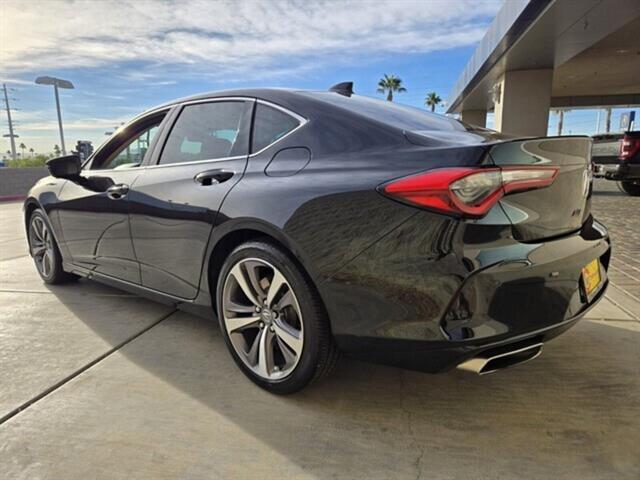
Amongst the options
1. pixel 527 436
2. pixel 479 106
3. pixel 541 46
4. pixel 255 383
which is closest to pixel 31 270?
pixel 255 383

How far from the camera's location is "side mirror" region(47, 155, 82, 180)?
3.54m

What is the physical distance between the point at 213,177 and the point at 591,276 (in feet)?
6.36

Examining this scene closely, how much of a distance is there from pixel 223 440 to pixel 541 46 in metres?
12.8

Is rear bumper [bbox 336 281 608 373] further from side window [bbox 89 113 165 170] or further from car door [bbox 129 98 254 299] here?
side window [bbox 89 113 165 170]

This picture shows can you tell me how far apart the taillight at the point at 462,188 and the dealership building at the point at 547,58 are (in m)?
8.62

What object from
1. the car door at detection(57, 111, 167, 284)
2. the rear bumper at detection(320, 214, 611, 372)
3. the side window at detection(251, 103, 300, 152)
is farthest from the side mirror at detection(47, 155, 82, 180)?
the rear bumper at detection(320, 214, 611, 372)

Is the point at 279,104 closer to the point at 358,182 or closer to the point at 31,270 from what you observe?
the point at 358,182

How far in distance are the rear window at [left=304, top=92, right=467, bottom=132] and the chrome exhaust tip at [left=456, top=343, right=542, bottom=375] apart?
3.35 ft

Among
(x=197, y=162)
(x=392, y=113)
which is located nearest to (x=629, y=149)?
(x=392, y=113)

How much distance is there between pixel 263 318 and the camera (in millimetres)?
2340

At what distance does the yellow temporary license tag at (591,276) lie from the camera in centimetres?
207

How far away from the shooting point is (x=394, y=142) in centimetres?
196

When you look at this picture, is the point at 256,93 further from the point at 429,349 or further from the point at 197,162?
the point at 429,349

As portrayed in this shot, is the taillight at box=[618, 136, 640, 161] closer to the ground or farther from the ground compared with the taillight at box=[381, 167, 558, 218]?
farther from the ground
